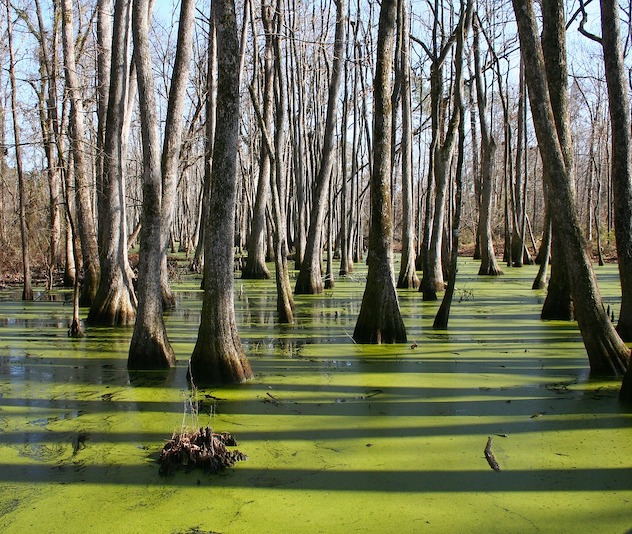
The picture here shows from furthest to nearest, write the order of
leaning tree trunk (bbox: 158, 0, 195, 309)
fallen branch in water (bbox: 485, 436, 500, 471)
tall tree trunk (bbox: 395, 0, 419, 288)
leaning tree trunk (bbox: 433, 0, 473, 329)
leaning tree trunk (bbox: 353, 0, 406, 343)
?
tall tree trunk (bbox: 395, 0, 419, 288) < leaning tree trunk (bbox: 433, 0, 473, 329) < leaning tree trunk (bbox: 158, 0, 195, 309) < leaning tree trunk (bbox: 353, 0, 406, 343) < fallen branch in water (bbox: 485, 436, 500, 471)

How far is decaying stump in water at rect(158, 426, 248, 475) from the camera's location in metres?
3.62

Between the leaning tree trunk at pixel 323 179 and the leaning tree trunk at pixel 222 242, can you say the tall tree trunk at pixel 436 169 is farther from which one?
the leaning tree trunk at pixel 222 242

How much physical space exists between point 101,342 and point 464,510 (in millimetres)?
5949

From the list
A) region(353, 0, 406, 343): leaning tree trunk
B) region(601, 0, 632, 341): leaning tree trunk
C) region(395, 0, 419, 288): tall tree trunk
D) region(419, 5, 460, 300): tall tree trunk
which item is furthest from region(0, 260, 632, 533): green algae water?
region(395, 0, 419, 288): tall tree trunk

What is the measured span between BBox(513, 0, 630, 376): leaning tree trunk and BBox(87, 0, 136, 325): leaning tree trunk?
5569 millimetres

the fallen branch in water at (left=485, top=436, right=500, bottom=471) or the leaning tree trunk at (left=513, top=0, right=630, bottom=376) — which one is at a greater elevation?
the leaning tree trunk at (left=513, top=0, right=630, bottom=376)

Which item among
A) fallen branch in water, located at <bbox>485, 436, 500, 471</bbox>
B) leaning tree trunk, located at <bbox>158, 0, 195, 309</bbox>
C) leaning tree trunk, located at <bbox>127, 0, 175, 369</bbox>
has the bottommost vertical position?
fallen branch in water, located at <bbox>485, 436, 500, 471</bbox>

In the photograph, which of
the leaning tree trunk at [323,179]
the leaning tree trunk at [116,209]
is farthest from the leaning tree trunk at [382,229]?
the leaning tree trunk at [323,179]

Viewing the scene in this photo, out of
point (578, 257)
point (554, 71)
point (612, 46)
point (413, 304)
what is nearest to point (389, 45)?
point (554, 71)

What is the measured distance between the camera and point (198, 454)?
366 centimetres

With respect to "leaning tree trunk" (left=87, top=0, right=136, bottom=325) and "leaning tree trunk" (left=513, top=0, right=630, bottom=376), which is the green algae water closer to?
"leaning tree trunk" (left=513, top=0, right=630, bottom=376)

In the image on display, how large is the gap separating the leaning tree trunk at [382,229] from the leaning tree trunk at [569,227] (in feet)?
6.64

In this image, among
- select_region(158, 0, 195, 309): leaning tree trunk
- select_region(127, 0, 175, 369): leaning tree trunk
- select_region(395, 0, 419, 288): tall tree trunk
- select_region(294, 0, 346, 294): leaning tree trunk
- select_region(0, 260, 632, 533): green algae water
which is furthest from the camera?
select_region(395, 0, 419, 288): tall tree trunk

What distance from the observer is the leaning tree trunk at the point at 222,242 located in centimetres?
550
